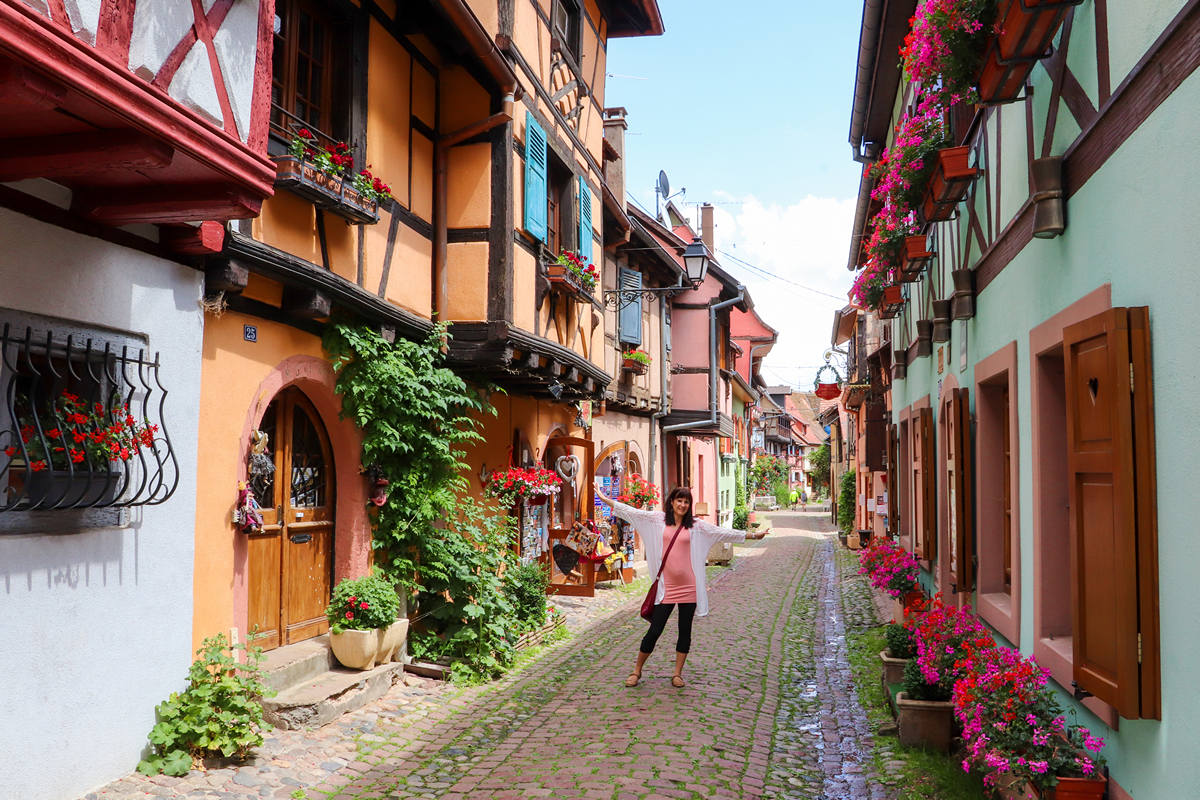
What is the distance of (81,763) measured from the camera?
15.0ft

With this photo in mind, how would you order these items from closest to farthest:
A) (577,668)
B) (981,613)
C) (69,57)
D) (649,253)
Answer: (69,57) → (981,613) → (577,668) → (649,253)

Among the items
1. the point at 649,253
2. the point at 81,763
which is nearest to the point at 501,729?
the point at 81,763

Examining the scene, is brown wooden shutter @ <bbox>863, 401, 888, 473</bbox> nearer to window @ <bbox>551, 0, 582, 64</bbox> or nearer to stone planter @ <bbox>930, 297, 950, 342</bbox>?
window @ <bbox>551, 0, 582, 64</bbox>

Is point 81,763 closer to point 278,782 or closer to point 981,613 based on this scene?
point 278,782

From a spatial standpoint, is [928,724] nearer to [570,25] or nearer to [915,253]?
[915,253]

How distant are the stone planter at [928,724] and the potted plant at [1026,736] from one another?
5.10 feet

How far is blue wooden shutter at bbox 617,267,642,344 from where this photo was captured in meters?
17.1

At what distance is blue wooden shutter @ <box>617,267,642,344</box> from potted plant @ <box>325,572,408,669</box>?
10.2m

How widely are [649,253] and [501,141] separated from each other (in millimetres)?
9382

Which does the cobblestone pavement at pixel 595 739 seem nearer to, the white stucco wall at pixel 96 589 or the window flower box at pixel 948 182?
the white stucco wall at pixel 96 589

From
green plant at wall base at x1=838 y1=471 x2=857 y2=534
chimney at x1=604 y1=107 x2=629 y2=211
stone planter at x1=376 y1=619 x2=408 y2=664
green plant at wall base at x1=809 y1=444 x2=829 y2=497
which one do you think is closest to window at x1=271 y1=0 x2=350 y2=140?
stone planter at x1=376 y1=619 x2=408 y2=664

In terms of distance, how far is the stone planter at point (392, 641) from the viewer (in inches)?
289

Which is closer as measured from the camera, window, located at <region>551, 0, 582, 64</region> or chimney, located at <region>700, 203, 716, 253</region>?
window, located at <region>551, 0, 582, 64</region>

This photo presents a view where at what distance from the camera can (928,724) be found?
5.76 m
